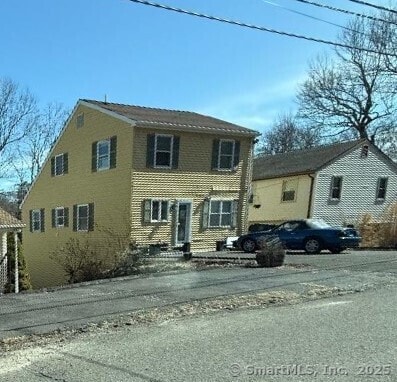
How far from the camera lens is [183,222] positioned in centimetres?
2380

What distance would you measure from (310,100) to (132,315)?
4470cm

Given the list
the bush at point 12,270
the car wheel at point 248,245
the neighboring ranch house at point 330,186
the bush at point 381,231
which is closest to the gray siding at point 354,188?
the neighboring ranch house at point 330,186

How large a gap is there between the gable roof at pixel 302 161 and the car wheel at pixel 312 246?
28.5 feet

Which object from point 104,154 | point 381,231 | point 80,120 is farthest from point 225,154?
point 381,231

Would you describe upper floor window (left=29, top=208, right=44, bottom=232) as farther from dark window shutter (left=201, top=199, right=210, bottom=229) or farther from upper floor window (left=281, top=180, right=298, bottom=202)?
upper floor window (left=281, top=180, right=298, bottom=202)

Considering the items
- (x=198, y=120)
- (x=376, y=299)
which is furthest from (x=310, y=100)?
(x=376, y=299)

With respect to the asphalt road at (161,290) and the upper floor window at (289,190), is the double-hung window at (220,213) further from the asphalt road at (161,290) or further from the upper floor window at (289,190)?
the asphalt road at (161,290)

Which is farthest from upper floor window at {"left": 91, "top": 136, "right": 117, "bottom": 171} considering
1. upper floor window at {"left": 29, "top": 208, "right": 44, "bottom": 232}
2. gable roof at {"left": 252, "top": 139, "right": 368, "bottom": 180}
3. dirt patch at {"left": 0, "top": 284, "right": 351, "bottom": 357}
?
dirt patch at {"left": 0, "top": 284, "right": 351, "bottom": 357}

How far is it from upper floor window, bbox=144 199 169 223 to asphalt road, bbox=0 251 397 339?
849 centimetres

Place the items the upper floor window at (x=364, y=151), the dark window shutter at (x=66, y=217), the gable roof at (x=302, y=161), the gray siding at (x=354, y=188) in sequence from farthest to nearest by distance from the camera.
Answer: the upper floor window at (x=364, y=151) → the gable roof at (x=302, y=161) → the gray siding at (x=354, y=188) → the dark window shutter at (x=66, y=217)

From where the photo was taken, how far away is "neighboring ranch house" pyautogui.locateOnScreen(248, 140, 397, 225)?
30.2 meters

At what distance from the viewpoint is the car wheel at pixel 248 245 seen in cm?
2201

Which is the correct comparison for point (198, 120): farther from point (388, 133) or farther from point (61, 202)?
point (388, 133)

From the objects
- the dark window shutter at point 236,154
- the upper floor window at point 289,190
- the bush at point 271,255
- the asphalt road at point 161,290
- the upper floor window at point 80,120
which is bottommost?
the asphalt road at point 161,290
